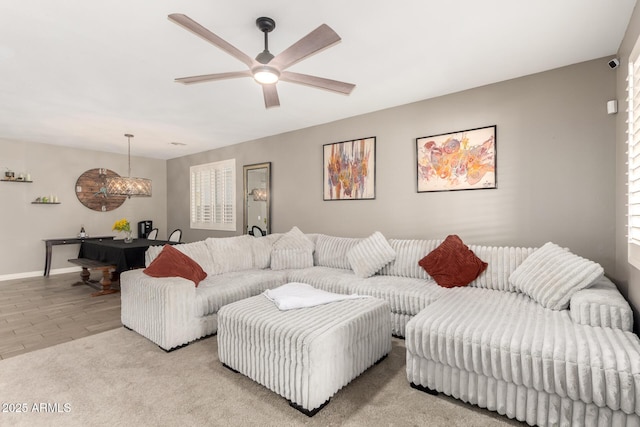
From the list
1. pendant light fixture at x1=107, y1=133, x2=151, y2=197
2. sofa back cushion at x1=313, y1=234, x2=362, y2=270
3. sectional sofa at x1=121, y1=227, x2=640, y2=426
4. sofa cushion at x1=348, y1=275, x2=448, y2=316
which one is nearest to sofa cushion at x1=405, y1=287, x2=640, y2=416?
sectional sofa at x1=121, y1=227, x2=640, y2=426

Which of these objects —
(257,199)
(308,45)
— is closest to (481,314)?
(308,45)

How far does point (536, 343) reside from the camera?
1.66 meters

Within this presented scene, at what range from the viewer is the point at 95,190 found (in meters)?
6.54

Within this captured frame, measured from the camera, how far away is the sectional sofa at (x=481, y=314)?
1.54 metres

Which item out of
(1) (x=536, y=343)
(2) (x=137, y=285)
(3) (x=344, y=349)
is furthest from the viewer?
(2) (x=137, y=285)

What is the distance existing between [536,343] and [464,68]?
2412 millimetres

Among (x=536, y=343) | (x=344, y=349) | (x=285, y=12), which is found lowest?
(x=344, y=349)

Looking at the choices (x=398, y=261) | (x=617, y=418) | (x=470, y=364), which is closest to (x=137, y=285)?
(x=398, y=261)

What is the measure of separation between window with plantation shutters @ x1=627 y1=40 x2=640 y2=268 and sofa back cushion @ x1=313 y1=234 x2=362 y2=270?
2408mm

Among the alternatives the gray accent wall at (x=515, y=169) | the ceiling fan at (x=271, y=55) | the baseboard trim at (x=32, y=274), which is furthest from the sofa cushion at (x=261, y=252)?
the baseboard trim at (x=32, y=274)

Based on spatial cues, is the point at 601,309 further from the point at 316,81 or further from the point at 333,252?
the point at 333,252

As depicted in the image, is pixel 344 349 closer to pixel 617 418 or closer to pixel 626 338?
pixel 617 418

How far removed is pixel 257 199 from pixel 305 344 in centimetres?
408

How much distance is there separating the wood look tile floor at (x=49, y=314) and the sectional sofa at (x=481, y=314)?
57 centimetres
